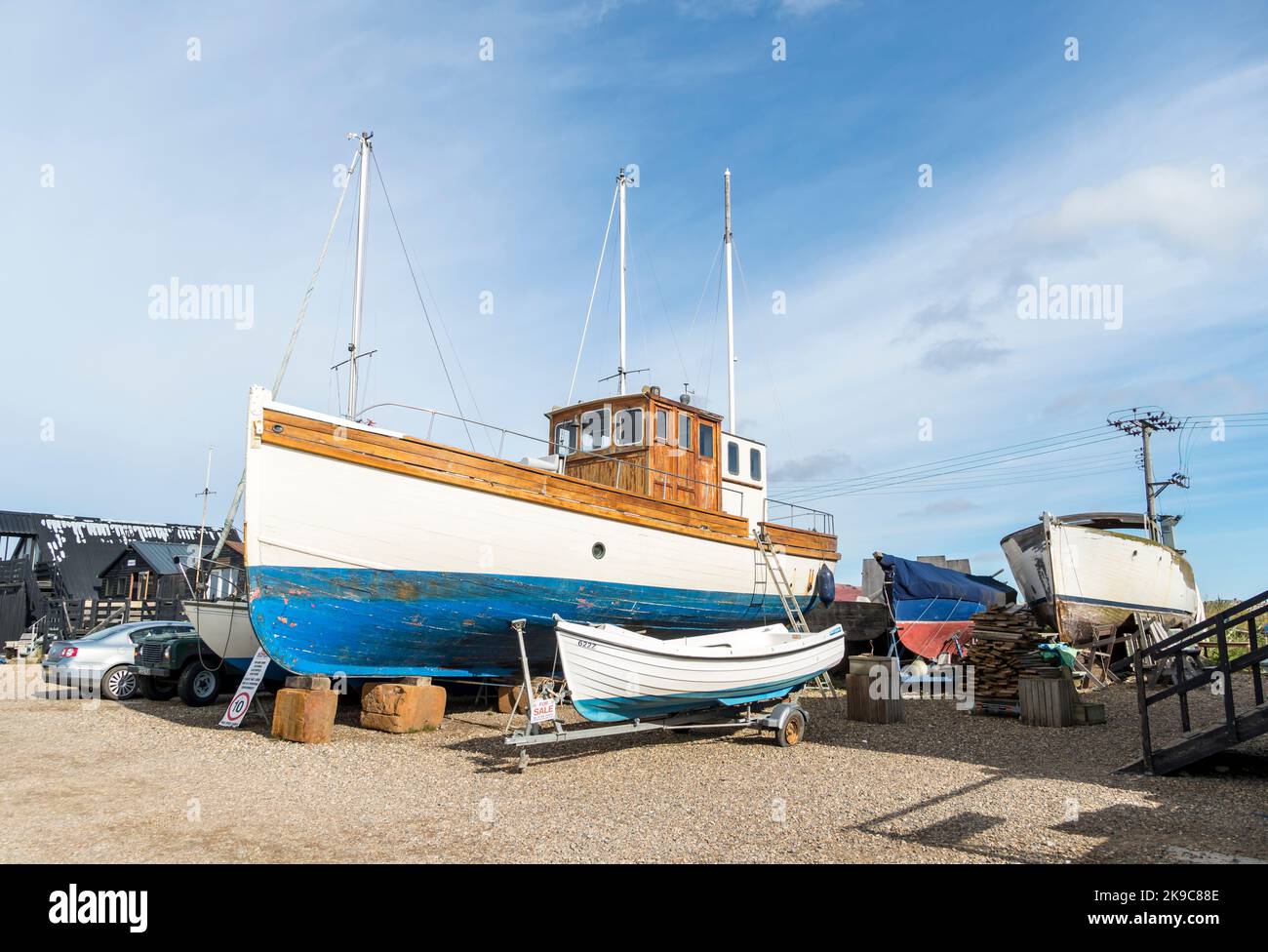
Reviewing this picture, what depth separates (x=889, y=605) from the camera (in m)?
17.9

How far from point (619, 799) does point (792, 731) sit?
3688 mm

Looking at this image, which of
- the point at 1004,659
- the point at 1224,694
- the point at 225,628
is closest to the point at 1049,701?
the point at 1004,659

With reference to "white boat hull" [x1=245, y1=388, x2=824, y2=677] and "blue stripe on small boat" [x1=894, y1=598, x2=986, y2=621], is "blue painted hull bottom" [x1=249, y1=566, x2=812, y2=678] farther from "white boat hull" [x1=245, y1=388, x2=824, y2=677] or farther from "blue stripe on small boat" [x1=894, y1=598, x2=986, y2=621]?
"blue stripe on small boat" [x1=894, y1=598, x2=986, y2=621]

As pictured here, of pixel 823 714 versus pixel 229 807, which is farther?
pixel 823 714

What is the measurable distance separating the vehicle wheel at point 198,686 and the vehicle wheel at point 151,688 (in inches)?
44.9

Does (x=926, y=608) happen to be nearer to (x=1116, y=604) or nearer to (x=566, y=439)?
(x=1116, y=604)

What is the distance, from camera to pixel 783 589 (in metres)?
16.3

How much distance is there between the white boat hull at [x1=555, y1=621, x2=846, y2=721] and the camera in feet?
28.6

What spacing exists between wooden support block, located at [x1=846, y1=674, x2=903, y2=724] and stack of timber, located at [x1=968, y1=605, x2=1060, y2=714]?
2.09m

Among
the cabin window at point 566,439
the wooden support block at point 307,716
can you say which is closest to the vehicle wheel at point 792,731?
the wooden support block at point 307,716
